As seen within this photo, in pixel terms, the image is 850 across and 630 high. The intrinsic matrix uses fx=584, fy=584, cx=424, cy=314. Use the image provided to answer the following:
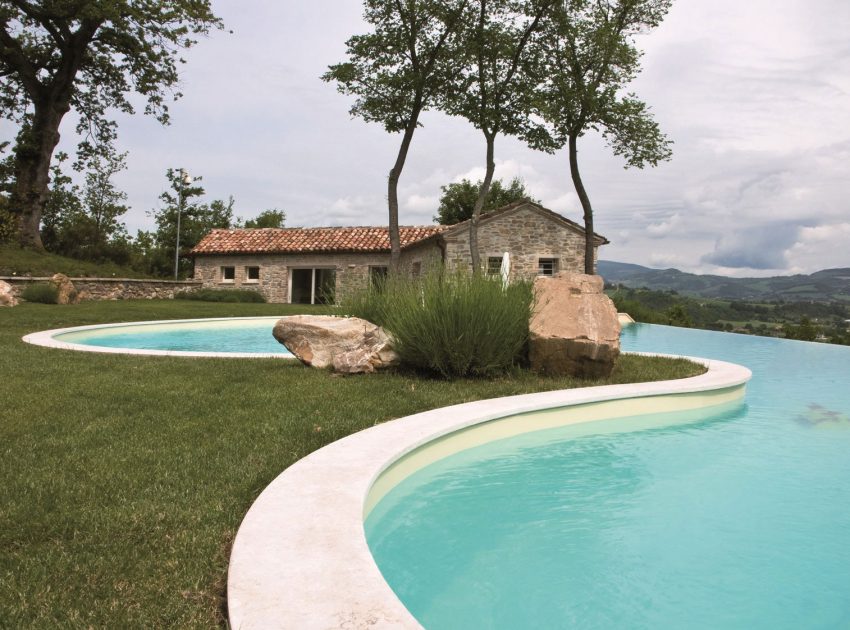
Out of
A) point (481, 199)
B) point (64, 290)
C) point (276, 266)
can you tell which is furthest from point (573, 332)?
point (276, 266)

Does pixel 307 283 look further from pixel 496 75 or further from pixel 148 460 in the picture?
pixel 148 460

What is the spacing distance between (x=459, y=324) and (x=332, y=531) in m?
4.70

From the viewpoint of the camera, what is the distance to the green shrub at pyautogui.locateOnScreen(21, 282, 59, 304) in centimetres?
1923

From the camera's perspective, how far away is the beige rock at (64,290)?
19672mm

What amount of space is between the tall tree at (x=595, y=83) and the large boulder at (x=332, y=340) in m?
14.8

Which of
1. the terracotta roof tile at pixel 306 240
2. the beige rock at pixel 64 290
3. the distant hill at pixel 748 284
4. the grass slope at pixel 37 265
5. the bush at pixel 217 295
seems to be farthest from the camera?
the distant hill at pixel 748 284

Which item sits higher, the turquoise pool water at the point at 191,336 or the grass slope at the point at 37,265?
the grass slope at the point at 37,265

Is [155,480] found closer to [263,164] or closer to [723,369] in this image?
[723,369]

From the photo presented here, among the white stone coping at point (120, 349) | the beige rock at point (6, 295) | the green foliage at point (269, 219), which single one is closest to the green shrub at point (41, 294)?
the beige rock at point (6, 295)

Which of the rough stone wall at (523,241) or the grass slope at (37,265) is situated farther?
the rough stone wall at (523,241)

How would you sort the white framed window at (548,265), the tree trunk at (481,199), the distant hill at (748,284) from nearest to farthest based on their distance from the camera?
the tree trunk at (481,199) → the white framed window at (548,265) → the distant hill at (748,284)

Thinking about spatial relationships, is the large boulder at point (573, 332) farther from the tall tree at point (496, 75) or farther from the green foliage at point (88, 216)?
the green foliage at point (88, 216)

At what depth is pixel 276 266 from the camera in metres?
29.8

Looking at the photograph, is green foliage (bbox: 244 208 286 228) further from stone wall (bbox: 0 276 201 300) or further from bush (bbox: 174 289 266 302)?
bush (bbox: 174 289 266 302)
